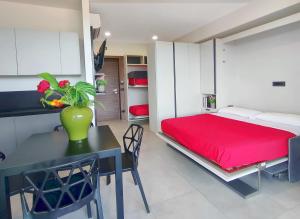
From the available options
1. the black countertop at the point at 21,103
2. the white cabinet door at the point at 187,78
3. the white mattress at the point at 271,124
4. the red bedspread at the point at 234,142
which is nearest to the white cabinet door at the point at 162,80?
the white cabinet door at the point at 187,78

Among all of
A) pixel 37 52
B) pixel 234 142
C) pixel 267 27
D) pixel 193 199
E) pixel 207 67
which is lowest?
pixel 193 199

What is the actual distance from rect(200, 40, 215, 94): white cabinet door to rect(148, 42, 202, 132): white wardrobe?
0.11m

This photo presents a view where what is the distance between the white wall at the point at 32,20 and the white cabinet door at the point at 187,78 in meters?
2.27

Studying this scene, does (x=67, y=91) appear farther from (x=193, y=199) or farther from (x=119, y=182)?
(x=193, y=199)

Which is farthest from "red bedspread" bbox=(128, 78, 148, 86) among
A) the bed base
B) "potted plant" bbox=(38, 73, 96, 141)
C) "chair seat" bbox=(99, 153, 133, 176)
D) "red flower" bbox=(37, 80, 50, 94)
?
"red flower" bbox=(37, 80, 50, 94)

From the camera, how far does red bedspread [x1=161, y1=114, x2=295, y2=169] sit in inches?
76.9

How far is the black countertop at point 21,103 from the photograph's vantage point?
9.48 ft

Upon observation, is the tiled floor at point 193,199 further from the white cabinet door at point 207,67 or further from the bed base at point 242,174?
the white cabinet door at point 207,67

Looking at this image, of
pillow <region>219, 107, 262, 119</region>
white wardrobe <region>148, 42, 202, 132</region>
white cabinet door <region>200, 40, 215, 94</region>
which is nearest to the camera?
pillow <region>219, 107, 262, 119</region>

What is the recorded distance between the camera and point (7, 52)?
2742 millimetres

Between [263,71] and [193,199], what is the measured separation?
2.75 m

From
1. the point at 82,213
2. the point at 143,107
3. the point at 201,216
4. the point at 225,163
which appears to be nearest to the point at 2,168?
the point at 82,213

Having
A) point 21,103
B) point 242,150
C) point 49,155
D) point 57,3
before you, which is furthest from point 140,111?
point 49,155

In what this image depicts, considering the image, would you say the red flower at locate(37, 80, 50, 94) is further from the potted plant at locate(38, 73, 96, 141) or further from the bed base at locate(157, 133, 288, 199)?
the bed base at locate(157, 133, 288, 199)
